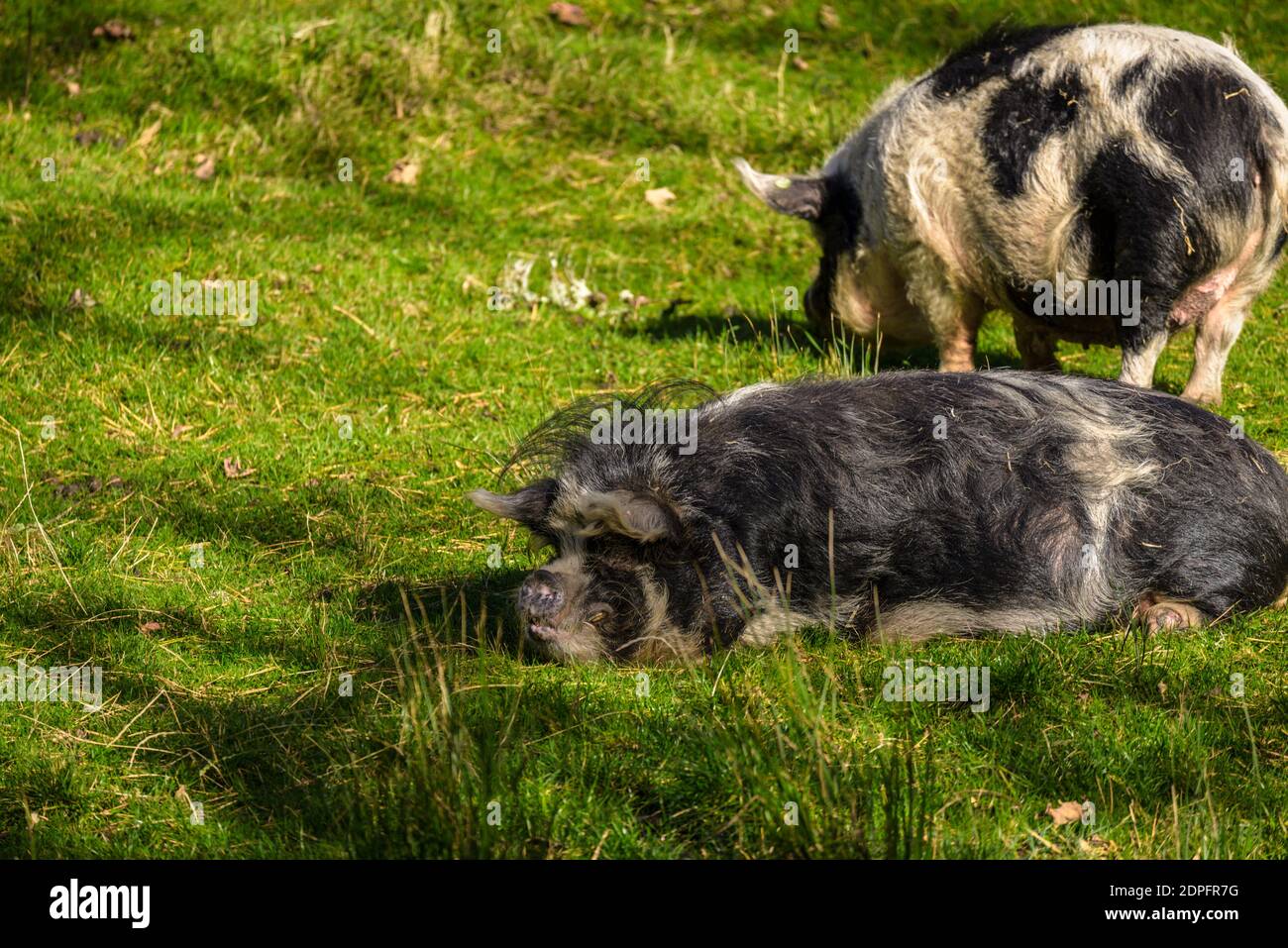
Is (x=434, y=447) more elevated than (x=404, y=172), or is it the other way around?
(x=404, y=172)

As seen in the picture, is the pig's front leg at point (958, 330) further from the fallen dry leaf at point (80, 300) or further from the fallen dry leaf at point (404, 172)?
the fallen dry leaf at point (80, 300)

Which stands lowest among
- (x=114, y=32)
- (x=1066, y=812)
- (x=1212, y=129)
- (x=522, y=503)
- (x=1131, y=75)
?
(x=1066, y=812)

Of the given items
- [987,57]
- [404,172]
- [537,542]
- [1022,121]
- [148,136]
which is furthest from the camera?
[404,172]

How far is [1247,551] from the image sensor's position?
5.86 m

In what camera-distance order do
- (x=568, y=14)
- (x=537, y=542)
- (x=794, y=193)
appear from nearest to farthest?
(x=537, y=542), (x=794, y=193), (x=568, y=14)

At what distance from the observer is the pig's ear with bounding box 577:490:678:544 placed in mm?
5410

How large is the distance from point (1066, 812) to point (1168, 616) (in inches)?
59.7

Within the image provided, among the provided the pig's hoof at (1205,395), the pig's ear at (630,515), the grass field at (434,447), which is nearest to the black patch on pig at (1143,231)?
the pig's hoof at (1205,395)

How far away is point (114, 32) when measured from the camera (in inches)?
469

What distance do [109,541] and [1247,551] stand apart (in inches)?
189

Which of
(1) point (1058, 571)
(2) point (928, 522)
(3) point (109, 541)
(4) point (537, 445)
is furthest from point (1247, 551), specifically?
(3) point (109, 541)

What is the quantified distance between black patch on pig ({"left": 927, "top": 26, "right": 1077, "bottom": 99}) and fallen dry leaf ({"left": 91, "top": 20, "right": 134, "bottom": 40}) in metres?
6.74

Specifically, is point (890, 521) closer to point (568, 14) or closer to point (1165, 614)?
point (1165, 614)

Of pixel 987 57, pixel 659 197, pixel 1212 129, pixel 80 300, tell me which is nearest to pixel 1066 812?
pixel 1212 129
